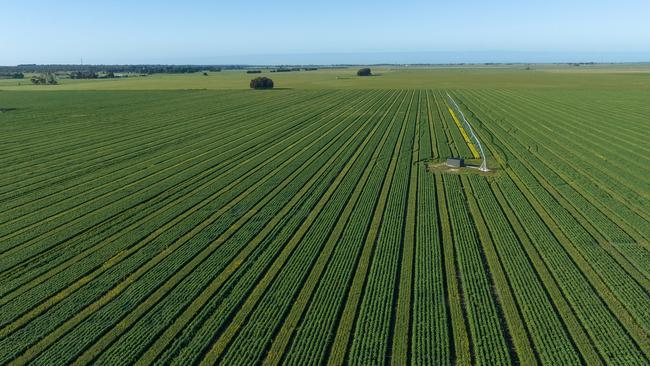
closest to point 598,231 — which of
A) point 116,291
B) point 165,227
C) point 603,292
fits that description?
point 603,292

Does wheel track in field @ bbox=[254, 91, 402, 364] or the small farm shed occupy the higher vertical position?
the small farm shed

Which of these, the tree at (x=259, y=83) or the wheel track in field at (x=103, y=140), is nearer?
the wheel track in field at (x=103, y=140)

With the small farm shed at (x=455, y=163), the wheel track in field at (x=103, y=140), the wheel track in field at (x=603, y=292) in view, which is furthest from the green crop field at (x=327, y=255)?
the small farm shed at (x=455, y=163)

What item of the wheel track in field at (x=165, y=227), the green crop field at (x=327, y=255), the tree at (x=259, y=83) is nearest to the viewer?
the green crop field at (x=327, y=255)

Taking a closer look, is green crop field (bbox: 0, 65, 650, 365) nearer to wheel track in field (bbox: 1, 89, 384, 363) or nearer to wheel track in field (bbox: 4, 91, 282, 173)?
wheel track in field (bbox: 1, 89, 384, 363)

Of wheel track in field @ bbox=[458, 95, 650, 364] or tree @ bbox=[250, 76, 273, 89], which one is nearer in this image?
wheel track in field @ bbox=[458, 95, 650, 364]

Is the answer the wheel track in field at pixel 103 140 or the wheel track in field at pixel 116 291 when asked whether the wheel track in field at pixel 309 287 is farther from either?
the wheel track in field at pixel 103 140

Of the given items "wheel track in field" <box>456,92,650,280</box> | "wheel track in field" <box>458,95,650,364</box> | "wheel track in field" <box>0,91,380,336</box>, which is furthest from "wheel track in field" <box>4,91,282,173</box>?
"wheel track in field" <box>456,92,650,280</box>

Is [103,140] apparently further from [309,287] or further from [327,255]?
[309,287]

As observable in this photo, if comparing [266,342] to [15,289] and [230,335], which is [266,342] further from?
[15,289]
